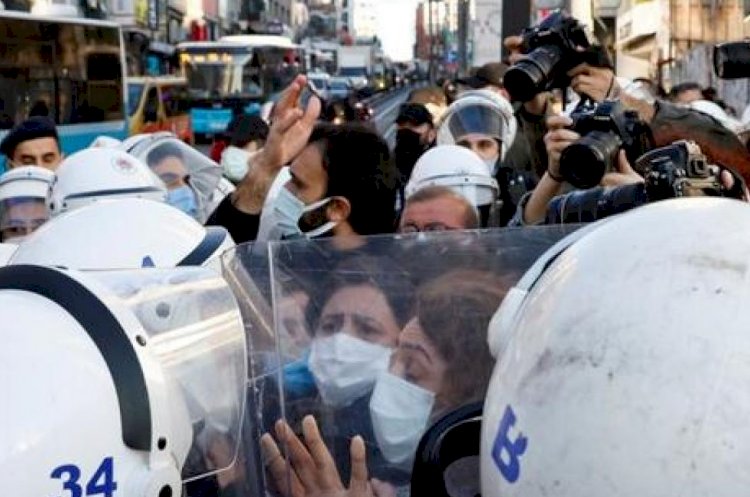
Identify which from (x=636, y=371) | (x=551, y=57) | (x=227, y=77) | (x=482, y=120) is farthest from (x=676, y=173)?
(x=227, y=77)

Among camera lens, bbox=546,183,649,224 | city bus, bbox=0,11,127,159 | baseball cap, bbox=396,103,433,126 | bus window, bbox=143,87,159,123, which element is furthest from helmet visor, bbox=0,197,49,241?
bus window, bbox=143,87,159,123

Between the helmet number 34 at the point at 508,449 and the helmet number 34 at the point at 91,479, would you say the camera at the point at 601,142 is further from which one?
the helmet number 34 at the point at 91,479

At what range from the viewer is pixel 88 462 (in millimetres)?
2088

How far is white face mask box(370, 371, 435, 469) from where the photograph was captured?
251cm

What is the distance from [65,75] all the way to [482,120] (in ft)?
44.0

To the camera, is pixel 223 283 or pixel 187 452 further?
pixel 223 283

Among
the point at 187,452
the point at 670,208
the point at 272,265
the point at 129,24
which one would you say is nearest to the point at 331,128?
the point at 272,265

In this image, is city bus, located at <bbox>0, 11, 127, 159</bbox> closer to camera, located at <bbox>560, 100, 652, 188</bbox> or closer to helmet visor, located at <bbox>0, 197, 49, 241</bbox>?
helmet visor, located at <bbox>0, 197, 49, 241</bbox>

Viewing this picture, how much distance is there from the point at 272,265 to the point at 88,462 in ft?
2.19

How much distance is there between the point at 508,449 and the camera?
1.93 m

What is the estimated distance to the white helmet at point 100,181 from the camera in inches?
199

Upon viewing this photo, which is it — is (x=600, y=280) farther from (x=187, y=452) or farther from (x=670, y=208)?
(x=187, y=452)

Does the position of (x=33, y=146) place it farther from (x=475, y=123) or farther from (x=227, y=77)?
(x=227, y=77)

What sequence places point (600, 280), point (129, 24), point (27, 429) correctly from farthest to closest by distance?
1. point (129, 24)
2. point (27, 429)
3. point (600, 280)
